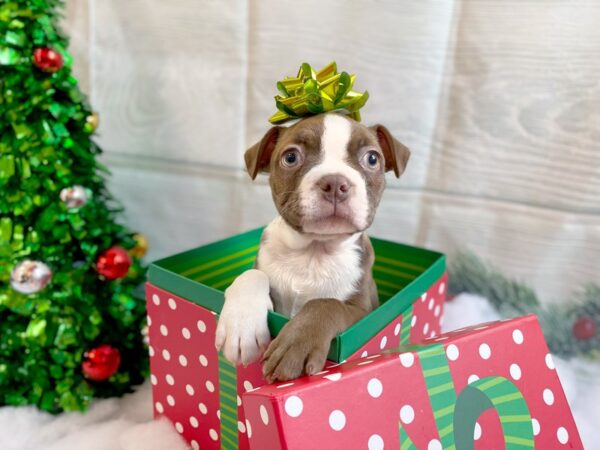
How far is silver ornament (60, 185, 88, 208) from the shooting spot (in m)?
1.34

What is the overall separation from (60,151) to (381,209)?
96 centimetres

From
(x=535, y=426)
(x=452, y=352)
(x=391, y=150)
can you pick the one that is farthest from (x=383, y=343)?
(x=391, y=150)

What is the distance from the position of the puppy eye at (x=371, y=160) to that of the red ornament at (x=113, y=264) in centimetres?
75

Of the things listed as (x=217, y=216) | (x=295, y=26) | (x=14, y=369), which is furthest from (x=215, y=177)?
(x=14, y=369)

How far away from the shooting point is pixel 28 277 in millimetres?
1263

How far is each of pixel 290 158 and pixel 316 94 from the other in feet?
0.43

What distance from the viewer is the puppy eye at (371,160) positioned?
3.22 ft

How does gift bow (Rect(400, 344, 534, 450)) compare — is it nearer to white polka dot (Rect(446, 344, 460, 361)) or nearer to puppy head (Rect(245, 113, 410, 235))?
white polka dot (Rect(446, 344, 460, 361))

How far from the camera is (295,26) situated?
1648 mm

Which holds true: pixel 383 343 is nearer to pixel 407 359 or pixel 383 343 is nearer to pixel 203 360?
pixel 407 359

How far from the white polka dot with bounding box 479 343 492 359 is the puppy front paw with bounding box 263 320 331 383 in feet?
0.80

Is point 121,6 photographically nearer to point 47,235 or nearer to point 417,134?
point 47,235

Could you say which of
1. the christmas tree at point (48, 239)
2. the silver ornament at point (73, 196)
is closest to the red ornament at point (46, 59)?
the christmas tree at point (48, 239)

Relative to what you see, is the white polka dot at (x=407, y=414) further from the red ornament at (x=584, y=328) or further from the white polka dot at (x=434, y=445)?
the red ornament at (x=584, y=328)
